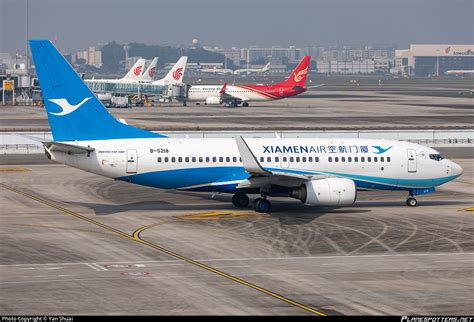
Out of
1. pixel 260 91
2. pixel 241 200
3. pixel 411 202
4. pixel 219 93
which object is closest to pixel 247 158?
pixel 241 200

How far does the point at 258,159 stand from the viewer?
50.8 m

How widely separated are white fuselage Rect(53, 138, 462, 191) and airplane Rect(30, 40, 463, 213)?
0.18 feet

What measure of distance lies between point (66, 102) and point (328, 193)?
590 inches

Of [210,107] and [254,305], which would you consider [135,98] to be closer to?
[210,107]

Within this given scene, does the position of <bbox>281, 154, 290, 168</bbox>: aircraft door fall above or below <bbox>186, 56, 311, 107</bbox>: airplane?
below

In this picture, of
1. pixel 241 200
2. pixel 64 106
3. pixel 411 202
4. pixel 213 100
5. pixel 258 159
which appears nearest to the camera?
pixel 64 106

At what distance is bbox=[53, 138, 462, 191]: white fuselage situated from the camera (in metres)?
49.1

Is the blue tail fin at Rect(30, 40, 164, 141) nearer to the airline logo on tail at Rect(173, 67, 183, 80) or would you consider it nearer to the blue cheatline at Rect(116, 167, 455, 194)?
the blue cheatline at Rect(116, 167, 455, 194)

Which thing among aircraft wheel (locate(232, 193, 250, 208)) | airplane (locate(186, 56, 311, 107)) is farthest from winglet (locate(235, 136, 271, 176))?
airplane (locate(186, 56, 311, 107))

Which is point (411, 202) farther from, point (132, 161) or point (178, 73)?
point (178, 73)

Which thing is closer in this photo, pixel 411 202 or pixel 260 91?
pixel 411 202

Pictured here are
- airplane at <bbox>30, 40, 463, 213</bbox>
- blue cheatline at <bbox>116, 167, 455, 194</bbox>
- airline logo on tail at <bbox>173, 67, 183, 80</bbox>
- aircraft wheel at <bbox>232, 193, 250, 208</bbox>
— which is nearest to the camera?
airplane at <bbox>30, 40, 463, 213</bbox>

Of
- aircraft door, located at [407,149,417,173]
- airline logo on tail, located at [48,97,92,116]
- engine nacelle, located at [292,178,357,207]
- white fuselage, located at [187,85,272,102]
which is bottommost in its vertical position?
engine nacelle, located at [292,178,357,207]

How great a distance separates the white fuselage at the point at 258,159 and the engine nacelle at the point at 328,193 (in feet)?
7.37
